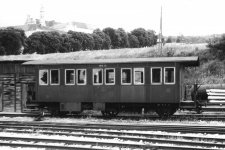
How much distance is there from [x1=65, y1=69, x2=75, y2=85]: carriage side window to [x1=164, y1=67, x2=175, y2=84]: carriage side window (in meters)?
5.17

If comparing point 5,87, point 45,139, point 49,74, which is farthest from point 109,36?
point 45,139

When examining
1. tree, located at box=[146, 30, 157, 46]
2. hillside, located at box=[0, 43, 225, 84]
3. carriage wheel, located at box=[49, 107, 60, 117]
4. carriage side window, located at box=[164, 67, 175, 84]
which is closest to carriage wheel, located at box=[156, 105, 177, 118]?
carriage side window, located at box=[164, 67, 175, 84]

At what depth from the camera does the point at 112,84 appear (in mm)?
20000

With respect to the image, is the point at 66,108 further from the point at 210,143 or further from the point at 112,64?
the point at 210,143

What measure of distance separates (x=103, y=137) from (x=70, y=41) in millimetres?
55426

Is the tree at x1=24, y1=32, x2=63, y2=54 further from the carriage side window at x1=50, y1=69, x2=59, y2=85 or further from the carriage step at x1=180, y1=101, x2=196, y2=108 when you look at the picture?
the carriage step at x1=180, y1=101, x2=196, y2=108

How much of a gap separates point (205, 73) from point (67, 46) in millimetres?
38763

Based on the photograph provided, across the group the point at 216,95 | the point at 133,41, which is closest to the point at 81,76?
the point at 216,95

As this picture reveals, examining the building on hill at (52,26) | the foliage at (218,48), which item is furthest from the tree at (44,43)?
the building on hill at (52,26)

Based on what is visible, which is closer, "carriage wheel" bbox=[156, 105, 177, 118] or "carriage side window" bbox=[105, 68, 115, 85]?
"carriage wheel" bbox=[156, 105, 177, 118]

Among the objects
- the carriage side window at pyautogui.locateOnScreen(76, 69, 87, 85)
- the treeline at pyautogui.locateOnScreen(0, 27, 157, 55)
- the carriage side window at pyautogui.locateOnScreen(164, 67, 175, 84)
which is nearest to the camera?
the carriage side window at pyautogui.locateOnScreen(164, 67, 175, 84)

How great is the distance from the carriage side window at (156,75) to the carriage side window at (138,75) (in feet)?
1.75

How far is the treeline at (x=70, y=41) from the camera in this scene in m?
66.6

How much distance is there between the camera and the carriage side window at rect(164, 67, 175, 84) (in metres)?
19.2
